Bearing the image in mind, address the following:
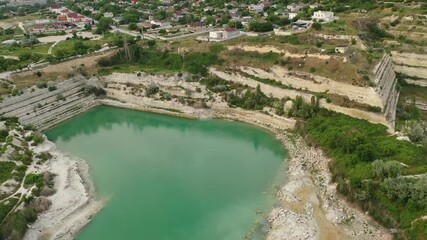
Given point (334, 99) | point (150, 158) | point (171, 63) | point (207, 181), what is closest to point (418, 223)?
point (207, 181)

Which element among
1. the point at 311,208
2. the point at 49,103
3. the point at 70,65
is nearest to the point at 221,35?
the point at 70,65

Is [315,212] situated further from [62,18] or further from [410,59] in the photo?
[62,18]

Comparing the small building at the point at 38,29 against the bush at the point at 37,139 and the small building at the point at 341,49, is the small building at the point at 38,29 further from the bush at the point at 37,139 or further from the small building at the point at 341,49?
the small building at the point at 341,49

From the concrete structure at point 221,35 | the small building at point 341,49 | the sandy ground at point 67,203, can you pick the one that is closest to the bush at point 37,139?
the sandy ground at point 67,203

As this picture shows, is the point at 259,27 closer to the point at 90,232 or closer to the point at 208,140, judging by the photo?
the point at 208,140

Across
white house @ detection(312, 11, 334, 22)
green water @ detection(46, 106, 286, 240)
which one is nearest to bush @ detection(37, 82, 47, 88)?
green water @ detection(46, 106, 286, 240)

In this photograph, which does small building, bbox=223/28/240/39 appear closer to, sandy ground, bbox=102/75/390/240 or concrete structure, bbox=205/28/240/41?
concrete structure, bbox=205/28/240/41
